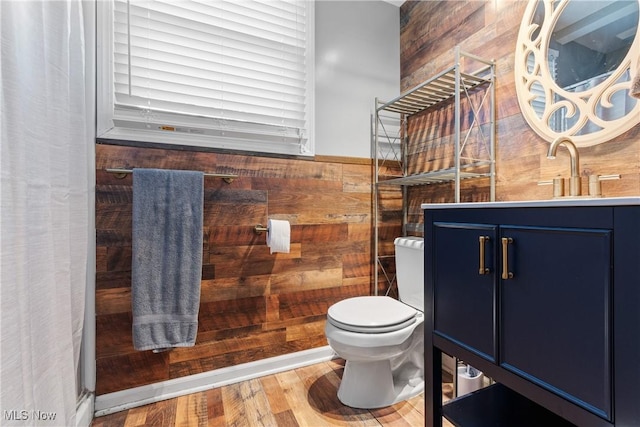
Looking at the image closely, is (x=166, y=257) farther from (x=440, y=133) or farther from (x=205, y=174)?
(x=440, y=133)

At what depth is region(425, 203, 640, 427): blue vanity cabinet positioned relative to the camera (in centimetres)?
60

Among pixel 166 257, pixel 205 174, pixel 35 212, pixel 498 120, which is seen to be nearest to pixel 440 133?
pixel 498 120

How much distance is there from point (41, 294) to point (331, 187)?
1392 millimetres

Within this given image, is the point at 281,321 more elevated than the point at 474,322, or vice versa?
the point at 474,322

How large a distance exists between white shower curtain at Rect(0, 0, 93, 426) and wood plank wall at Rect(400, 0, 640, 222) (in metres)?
1.60

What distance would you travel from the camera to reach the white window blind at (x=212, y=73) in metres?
1.43

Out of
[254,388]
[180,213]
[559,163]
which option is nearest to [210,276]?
[180,213]

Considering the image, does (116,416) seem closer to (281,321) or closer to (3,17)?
(281,321)

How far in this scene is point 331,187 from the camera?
72.9 inches

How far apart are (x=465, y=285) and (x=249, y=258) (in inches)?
43.6

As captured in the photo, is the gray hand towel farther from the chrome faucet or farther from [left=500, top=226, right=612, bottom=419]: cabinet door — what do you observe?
the chrome faucet

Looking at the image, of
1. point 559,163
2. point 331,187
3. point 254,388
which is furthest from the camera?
point 331,187

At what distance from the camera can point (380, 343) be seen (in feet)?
4.10

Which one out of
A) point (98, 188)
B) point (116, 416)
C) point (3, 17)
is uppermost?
point (3, 17)
